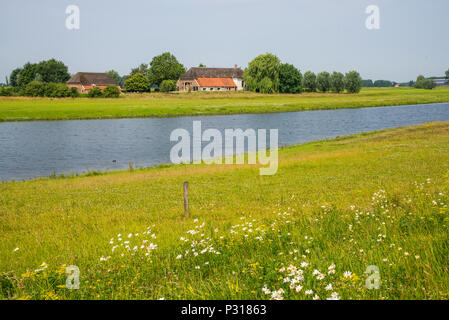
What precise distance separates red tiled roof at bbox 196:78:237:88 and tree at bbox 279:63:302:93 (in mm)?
22764

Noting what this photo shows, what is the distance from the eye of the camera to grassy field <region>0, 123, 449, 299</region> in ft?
18.1

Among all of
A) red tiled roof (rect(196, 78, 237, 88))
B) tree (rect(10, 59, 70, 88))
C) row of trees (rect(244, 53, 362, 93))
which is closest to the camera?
row of trees (rect(244, 53, 362, 93))

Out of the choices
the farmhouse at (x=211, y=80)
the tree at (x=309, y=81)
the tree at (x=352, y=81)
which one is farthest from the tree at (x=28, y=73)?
the tree at (x=352, y=81)

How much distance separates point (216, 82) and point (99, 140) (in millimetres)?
117927

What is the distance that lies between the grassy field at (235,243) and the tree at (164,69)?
507 feet

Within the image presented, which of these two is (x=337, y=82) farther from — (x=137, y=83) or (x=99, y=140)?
(x=99, y=140)

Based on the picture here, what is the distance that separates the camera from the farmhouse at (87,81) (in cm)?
16038

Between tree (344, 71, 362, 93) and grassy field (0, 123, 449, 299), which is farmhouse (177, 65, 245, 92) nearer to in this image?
tree (344, 71, 362, 93)

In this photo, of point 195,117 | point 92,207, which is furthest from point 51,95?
point 92,207

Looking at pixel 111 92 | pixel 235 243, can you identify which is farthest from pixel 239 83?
pixel 235 243

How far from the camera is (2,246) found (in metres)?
11.8

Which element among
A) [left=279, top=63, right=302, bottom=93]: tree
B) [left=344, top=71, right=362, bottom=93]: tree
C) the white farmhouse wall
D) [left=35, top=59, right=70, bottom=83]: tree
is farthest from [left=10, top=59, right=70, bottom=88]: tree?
[left=344, top=71, right=362, bottom=93]: tree

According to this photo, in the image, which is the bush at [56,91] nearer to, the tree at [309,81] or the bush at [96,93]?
the bush at [96,93]
